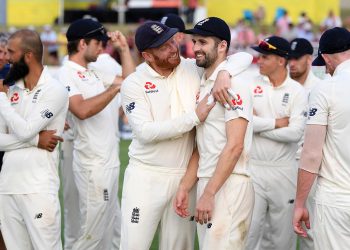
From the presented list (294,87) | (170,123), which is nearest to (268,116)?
(294,87)

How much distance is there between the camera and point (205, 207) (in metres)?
6.46

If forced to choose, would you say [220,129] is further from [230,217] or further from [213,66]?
[230,217]

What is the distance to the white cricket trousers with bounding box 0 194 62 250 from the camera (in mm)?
7324

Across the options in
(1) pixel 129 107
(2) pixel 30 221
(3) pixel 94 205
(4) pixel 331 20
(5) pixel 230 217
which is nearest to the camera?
(5) pixel 230 217

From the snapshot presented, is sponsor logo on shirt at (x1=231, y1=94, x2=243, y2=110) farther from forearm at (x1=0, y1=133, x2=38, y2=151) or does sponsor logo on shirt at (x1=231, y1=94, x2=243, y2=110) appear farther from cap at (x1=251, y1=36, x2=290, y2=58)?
cap at (x1=251, y1=36, x2=290, y2=58)

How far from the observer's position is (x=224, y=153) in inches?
254

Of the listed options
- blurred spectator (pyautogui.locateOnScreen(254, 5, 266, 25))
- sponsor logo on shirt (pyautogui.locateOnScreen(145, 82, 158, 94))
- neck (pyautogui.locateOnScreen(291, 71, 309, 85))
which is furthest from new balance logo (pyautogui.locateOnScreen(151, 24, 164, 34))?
blurred spectator (pyautogui.locateOnScreen(254, 5, 266, 25))

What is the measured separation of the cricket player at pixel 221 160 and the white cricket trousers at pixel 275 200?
2259 millimetres

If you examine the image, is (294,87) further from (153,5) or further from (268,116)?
(153,5)

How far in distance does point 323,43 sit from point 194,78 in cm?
118

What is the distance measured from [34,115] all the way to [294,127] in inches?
116

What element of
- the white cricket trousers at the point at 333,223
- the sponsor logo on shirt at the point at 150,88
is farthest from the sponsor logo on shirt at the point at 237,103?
the white cricket trousers at the point at 333,223

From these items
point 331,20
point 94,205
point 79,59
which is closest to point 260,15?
point 331,20

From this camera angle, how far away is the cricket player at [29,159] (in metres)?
7.33
